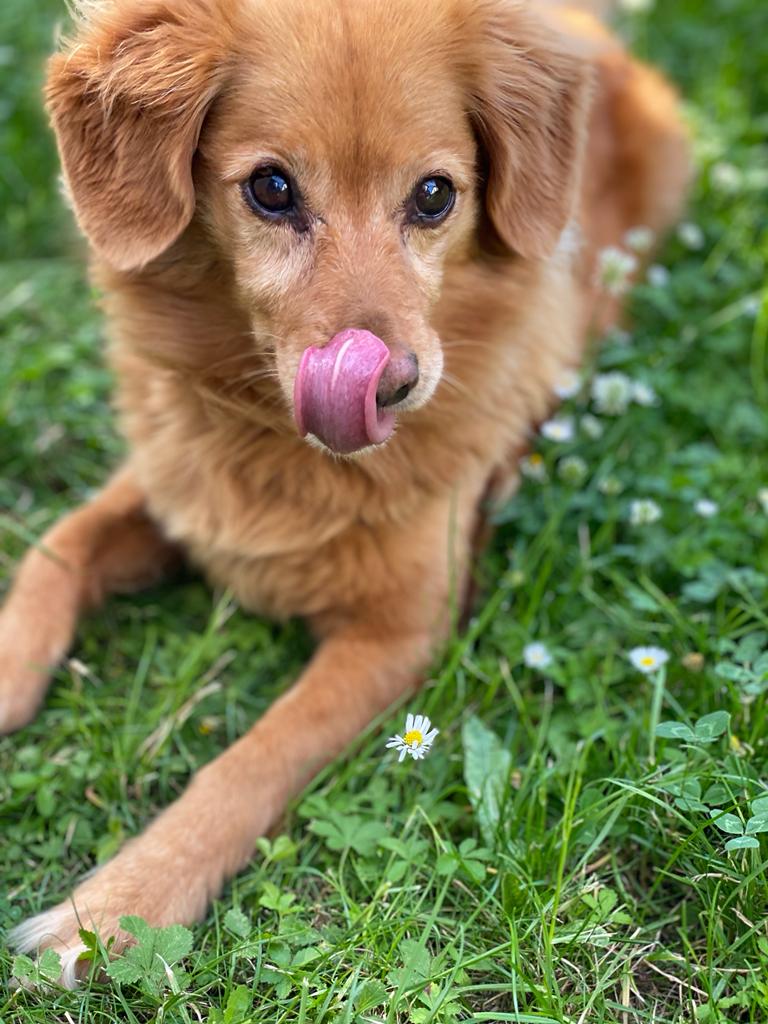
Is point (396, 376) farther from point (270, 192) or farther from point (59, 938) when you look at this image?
point (59, 938)

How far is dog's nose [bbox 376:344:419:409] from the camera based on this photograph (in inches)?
86.6

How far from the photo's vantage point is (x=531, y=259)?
2768mm

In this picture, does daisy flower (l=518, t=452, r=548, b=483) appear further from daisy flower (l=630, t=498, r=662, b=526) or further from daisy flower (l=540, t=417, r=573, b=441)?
daisy flower (l=630, t=498, r=662, b=526)

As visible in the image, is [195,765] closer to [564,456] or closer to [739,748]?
[739,748]

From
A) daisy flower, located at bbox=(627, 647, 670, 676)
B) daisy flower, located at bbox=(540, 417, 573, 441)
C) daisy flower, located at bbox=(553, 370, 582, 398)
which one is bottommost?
daisy flower, located at bbox=(627, 647, 670, 676)

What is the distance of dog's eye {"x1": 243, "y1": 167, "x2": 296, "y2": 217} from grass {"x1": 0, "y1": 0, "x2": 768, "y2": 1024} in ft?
3.40

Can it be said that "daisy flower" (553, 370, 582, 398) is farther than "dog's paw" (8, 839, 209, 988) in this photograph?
Yes

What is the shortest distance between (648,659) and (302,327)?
113cm

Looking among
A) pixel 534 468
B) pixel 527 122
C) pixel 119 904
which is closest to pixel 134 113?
pixel 527 122

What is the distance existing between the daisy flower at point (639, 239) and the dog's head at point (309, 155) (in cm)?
128

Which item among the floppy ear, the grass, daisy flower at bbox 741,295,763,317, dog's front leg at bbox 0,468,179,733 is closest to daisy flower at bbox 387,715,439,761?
the grass

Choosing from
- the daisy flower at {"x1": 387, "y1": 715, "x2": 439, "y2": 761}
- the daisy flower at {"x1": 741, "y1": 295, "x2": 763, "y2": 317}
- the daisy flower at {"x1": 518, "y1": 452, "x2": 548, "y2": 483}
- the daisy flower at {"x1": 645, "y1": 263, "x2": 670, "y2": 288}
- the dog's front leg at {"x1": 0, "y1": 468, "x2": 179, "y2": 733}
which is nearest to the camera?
the daisy flower at {"x1": 387, "y1": 715, "x2": 439, "y2": 761}

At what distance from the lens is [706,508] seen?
299 centimetres

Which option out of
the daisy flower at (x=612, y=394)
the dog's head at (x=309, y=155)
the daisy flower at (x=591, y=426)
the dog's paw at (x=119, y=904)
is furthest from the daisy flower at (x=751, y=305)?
the dog's paw at (x=119, y=904)
